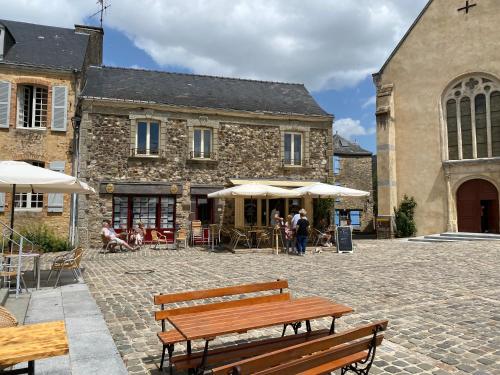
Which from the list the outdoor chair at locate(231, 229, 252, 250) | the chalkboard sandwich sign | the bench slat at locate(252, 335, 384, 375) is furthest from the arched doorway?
the bench slat at locate(252, 335, 384, 375)

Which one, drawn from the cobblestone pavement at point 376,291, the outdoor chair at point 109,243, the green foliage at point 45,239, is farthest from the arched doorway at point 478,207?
the green foliage at point 45,239

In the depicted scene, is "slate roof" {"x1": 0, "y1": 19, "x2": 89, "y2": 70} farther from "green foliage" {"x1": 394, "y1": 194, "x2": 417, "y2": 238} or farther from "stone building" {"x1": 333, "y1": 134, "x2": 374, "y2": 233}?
"stone building" {"x1": 333, "y1": 134, "x2": 374, "y2": 233}

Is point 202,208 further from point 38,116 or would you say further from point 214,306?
point 214,306

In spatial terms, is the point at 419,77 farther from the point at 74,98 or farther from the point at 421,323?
the point at 421,323

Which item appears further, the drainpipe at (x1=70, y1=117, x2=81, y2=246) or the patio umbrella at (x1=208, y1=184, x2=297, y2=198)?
the drainpipe at (x1=70, y1=117, x2=81, y2=246)

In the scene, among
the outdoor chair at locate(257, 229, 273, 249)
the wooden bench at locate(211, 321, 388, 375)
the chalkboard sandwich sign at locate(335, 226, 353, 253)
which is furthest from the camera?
the outdoor chair at locate(257, 229, 273, 249)

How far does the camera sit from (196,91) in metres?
18.5

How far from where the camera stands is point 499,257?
36.6 ft

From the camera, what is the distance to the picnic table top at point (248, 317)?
307 cm

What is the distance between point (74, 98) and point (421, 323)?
1518 centimetres

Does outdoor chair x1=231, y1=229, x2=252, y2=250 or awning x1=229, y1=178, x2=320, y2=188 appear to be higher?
awning x1=229, y1=178, x2=320, y2=188

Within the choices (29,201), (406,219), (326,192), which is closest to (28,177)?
(326,192)

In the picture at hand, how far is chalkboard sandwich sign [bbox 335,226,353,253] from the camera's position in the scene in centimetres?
1316

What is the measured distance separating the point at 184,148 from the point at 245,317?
1369 cm
